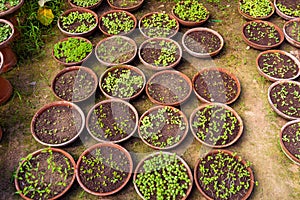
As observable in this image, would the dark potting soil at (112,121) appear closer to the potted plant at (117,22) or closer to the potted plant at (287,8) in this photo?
the potted plant at (117,22)

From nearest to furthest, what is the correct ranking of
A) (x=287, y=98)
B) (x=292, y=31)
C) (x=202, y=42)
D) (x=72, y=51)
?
1. (x=287, y=98)
2. (x=72, y=51)
3. (x=202, y=42)
4. (x=292, y=31)

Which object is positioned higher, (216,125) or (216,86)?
(216,86)

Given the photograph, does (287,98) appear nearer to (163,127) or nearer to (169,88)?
(169,88)

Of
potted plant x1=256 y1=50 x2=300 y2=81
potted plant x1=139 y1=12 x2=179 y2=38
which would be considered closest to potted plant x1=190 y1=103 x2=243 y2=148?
potted plant x1=256 y1=50 x2=300 y2=81

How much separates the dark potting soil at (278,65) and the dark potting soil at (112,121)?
193 centimetres

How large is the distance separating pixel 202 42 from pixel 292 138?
70.2 inches

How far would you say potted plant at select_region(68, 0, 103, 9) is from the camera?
4812 mm

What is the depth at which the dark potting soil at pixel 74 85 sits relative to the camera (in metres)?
3.90

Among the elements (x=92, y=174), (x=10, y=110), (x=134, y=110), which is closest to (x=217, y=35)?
(x=134, y=110)

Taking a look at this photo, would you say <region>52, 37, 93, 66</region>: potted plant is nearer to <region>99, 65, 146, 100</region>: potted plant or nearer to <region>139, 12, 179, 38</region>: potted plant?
<region>99, 65, 146, 100</region>: potted plant

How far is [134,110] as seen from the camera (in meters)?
3.74

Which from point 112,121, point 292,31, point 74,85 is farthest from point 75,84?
point 292,31

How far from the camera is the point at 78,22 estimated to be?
4648 mm

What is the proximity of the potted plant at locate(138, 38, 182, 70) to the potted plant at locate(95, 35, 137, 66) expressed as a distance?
6.2 inches
